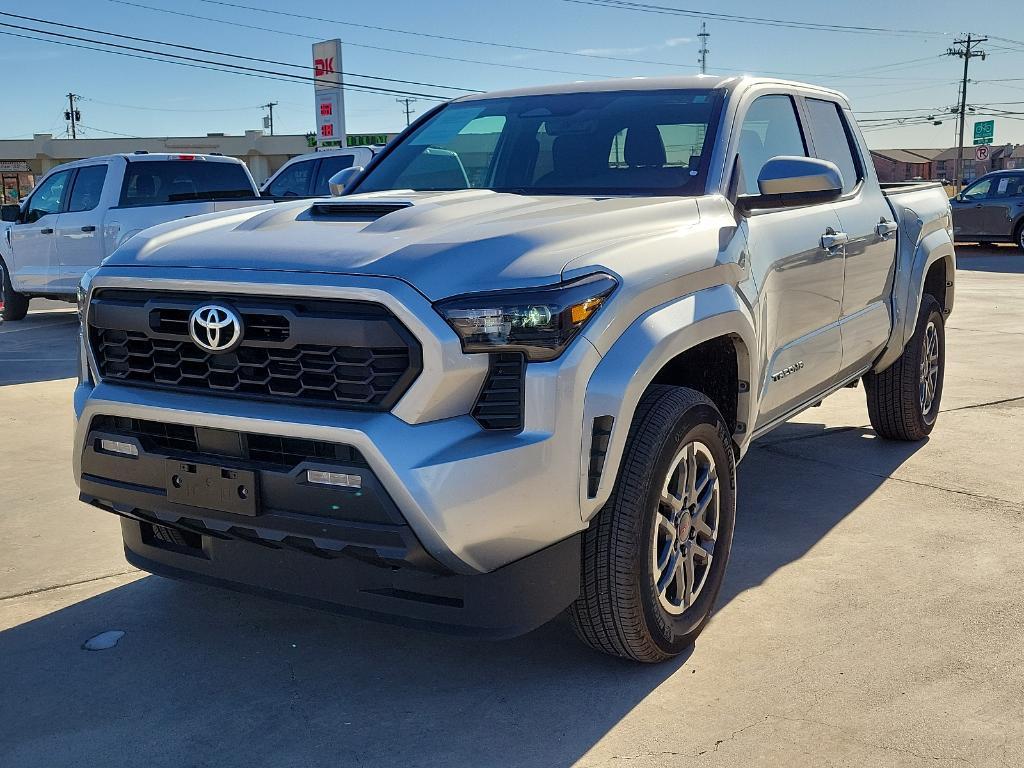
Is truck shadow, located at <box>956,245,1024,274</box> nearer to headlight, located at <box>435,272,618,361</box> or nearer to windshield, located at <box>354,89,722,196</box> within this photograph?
windshield, located at <box>354,89,722,196</box>

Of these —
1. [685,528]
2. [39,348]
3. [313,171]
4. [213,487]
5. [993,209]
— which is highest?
[313,171]

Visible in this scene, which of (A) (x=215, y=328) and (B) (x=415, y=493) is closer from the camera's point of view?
(B) (x=415, y=493)

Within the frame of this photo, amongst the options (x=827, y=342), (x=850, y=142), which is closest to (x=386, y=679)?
(x=827, y=342)

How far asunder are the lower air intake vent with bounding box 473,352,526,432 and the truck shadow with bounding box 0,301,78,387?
22.9ft

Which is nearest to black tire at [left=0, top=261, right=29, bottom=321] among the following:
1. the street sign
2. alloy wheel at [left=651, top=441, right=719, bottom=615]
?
alloy wheel at [left=651, top=441, right=719, bottom=615]

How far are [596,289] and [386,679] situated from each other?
1.36 metres

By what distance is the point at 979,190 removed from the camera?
2402 cm

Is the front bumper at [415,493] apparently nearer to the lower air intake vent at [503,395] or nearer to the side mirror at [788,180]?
the lower air intake vent at [503,395]

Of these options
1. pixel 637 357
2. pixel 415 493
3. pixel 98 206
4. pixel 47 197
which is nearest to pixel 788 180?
pixel 637 357

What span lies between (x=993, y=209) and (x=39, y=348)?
65.2 feet

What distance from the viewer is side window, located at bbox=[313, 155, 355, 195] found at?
631 inches

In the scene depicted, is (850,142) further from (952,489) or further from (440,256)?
(440,256)

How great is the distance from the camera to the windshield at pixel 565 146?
4125 mm

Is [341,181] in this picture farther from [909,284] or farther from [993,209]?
[993,209]
